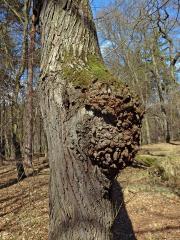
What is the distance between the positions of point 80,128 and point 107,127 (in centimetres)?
21

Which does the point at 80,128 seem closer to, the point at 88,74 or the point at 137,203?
the point at 88,74

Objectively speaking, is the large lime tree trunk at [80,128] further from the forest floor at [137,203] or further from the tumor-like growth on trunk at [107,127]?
the forest floor at [137,203]

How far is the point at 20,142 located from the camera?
41.6 feet

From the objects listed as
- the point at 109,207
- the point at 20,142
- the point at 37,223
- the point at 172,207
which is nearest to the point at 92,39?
the point at 109,207

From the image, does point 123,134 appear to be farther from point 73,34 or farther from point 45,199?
point 45,199

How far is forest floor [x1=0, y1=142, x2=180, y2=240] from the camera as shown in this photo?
693 centimetres

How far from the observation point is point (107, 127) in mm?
2500

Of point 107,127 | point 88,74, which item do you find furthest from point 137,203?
A: point 88,74

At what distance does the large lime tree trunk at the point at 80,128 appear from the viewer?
2.49 m

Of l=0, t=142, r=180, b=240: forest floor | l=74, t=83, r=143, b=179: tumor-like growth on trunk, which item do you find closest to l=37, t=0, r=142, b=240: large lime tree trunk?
l=74, t=83, r=143, b=179: tumor-like growth on trunk

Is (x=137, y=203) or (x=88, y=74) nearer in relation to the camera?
(x=88, y=74)

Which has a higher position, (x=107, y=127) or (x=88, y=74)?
(x=88, y=74)

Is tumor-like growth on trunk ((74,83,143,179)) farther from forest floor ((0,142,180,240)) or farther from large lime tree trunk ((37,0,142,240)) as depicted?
forest floor ((0,142,180,240))

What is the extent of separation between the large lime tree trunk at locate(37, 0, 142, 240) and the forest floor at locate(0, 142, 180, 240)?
13.1 feet
